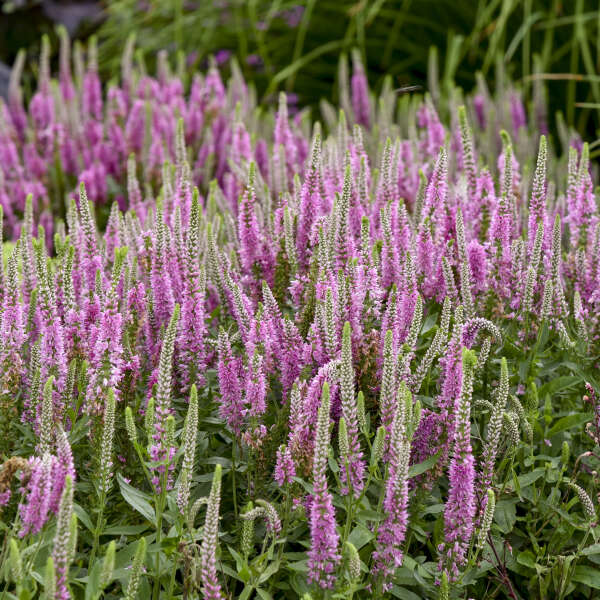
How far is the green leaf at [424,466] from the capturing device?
7.17 ft

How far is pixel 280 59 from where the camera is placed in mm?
7582

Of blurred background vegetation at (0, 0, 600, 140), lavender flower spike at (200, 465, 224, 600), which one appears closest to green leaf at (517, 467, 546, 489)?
lavender flower spike at (200, 465, 224, 600)

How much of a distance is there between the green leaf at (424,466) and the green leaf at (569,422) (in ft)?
1.72

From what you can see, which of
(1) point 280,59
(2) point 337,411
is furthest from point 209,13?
(2) point 337,411

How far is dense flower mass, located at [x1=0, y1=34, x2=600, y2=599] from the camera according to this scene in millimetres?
2023

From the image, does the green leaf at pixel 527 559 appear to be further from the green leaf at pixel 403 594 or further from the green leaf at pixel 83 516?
the green leaf at pixel 83 516

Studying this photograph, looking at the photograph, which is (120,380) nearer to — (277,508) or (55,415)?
(55,415)

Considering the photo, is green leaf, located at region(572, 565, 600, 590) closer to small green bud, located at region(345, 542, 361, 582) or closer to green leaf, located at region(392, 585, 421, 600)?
green leaf, located at region(392, 585, 421, 600)

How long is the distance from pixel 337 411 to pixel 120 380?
2.03 ft

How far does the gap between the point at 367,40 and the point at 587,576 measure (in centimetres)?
600

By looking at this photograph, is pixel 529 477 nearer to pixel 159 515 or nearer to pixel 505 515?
pixel 505 515

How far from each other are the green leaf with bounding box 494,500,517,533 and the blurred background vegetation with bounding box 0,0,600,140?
4.88m

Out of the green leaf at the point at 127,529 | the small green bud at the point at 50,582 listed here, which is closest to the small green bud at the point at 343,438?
the green leaf at the point at 127,529

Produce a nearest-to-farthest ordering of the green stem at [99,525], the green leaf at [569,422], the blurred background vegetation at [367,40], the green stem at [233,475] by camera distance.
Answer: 1. the green stem at [99,525]
2. the green stem at [233,475]
3. the green leaf at [569,422]
4. the blurred background vegetation at [367,40]
